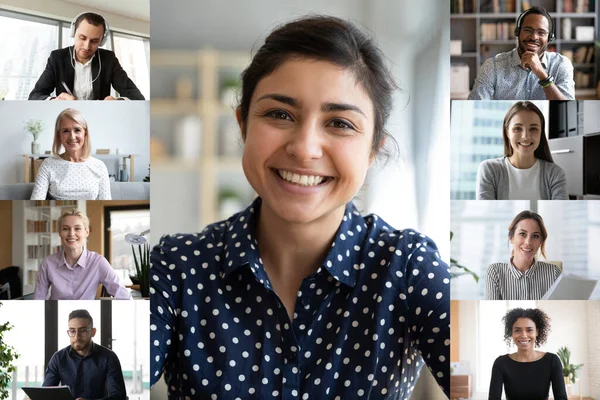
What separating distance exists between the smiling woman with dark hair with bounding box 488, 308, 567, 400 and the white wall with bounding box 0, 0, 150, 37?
5.80 feet

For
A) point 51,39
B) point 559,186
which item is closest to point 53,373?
point 51,39

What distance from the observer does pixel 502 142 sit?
255 cm

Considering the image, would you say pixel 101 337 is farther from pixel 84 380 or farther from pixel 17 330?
pixel 17 330

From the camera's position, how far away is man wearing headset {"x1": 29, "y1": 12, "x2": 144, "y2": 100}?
254 centimetres

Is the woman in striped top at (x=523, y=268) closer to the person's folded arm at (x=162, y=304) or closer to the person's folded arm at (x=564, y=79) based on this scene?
the person's folded arm at (x=564, y=79)

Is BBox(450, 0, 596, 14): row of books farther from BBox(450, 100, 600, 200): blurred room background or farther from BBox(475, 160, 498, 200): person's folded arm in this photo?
BBox(475, 160, 498, 200): person's folded arm

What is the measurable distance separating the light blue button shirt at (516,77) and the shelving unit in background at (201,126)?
2.99 feet

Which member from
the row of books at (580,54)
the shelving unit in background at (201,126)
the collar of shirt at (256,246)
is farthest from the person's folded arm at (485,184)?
the shelving unit in background at (201,126)

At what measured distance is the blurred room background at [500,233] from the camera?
2547 millimetres

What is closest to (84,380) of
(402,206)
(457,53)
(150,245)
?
(150,245)

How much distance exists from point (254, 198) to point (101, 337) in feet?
2.60

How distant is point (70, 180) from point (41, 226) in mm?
205

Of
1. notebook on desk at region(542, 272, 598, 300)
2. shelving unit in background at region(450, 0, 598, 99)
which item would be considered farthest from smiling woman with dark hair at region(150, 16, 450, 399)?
notebook on desk at region(542, 272, 598, 300)

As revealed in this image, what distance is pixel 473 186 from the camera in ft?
8.39
